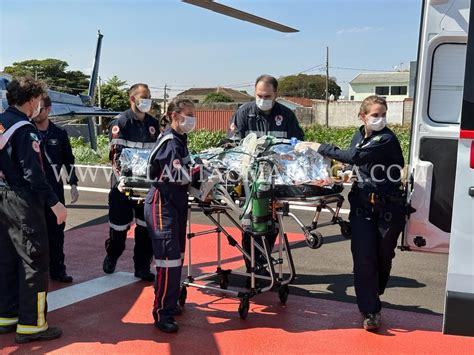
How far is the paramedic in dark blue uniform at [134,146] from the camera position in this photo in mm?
6059

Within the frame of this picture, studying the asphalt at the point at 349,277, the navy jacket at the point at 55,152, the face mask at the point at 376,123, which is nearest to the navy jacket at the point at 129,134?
the navy jacket at the point at 55,152

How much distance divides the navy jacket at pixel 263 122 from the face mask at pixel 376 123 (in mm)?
1417

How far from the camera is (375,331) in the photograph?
4.77 m

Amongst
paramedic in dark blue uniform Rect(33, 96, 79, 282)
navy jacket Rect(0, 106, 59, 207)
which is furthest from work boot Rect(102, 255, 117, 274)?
navy jacket Rect(0, 106, 59, 207)

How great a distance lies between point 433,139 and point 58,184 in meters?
3.77

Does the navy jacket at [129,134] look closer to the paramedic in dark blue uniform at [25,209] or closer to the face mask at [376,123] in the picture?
the paramedic in dark blue uniform at [25,209]

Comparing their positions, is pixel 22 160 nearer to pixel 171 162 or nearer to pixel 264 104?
pixel 171 162

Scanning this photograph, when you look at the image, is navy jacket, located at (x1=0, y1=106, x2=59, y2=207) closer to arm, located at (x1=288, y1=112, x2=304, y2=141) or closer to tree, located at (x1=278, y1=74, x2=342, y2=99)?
arm, located at (x1=288, y1=112, x2=304, y2=141)

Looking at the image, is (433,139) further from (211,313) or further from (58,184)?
(58,184)

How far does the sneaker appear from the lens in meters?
4.73

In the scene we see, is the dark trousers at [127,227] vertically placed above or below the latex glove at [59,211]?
below

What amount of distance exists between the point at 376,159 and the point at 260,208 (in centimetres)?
101

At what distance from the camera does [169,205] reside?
4621 millimetres

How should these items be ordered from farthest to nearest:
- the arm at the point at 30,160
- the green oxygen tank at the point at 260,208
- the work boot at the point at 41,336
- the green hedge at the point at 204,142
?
the green hedge at the point at 204,142 → the green oxygen tank at the point at 260,208 → the work boot at the point at 41,336 → the arm at the point at 30,160
